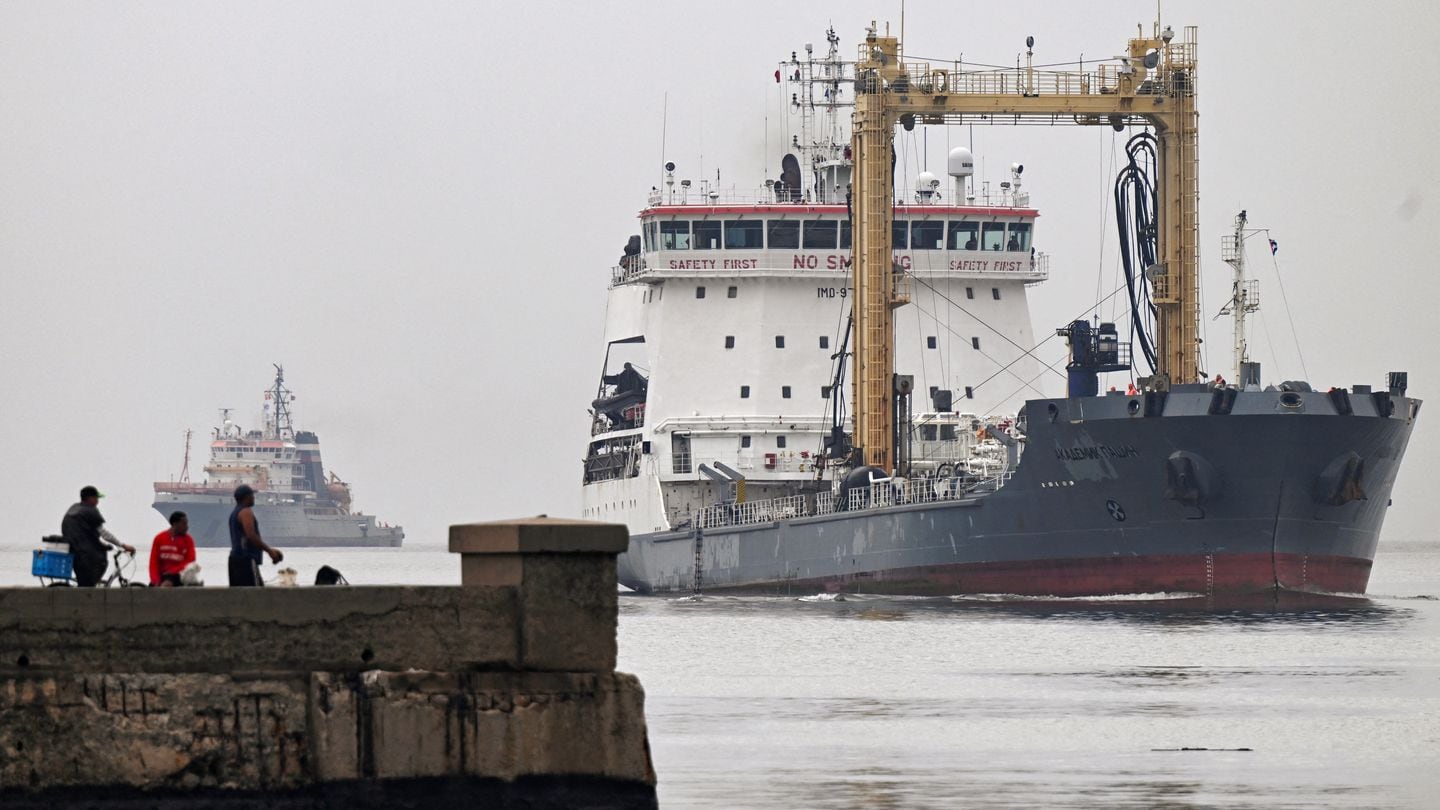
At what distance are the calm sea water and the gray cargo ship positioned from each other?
1282 mm

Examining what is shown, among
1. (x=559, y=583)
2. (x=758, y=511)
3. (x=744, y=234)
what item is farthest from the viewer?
(x=744, y=234)

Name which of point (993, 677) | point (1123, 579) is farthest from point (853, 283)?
point (993, 677)

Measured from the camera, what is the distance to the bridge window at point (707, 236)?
141ft

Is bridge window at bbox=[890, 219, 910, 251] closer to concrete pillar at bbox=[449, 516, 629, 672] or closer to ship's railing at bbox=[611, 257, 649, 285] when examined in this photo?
ship's railing at bbox=[611, 257, 649, 285]

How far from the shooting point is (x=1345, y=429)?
31.4 metres

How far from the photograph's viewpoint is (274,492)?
143m

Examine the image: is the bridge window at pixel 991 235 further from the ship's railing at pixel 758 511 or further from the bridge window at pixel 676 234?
the ship's railing at pixel 758 511

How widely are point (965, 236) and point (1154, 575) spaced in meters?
12.1

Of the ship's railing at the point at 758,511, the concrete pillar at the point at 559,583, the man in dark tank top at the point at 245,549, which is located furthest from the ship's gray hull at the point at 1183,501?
the concrete pillar at the point at 559,583

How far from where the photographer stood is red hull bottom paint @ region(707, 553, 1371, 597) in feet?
104

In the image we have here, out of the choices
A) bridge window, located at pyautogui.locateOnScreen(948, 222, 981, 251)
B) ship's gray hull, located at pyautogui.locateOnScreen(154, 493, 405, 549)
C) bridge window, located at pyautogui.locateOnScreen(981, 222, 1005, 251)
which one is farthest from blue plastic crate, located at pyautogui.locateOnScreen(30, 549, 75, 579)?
ship's gray hull, located at pyautogui.locateOnScreen(154, 493, 405, 549)

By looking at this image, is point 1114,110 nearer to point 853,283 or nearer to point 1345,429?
point 853,283

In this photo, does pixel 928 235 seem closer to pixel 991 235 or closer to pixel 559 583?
pixel 991 235

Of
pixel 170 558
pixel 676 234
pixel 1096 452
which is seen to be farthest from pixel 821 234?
pixel 170 558
